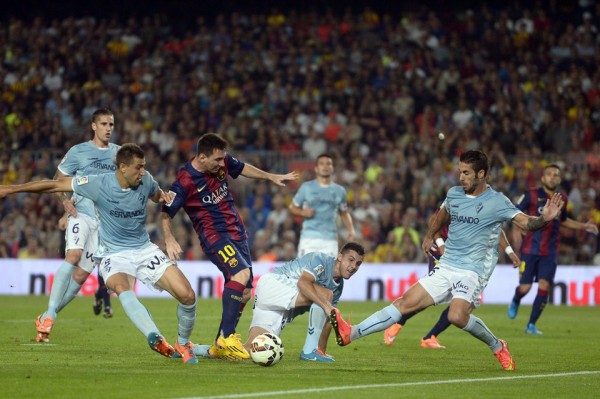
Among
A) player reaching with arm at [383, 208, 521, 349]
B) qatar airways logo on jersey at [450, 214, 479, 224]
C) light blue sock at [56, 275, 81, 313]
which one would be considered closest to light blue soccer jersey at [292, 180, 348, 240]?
player reaching with arm at [383, 208, 521, 349]

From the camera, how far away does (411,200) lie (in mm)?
24016

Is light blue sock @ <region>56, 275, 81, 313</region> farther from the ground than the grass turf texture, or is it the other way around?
light blue sock @ <region>56, 275, 81, 313</region>

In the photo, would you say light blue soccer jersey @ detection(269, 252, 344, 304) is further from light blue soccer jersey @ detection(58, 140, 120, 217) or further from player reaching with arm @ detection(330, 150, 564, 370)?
light blue soccer jersey @ detection(58, 140, 120, 217)

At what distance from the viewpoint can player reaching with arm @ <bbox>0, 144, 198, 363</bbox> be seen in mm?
10492

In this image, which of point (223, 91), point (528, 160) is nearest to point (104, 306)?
point (528, 160)


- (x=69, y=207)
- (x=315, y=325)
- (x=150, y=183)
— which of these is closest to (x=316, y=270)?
(x=315, y=325)

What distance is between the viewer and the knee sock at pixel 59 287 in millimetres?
12891

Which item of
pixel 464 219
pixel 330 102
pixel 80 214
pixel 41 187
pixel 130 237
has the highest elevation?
pixel 330 102

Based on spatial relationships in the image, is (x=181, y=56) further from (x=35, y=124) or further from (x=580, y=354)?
(x=580, y=354)

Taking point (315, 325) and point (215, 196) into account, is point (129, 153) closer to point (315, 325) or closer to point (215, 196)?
point (215, 196)

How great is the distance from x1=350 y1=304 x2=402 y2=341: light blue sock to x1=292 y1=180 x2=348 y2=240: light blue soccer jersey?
727 centimetres

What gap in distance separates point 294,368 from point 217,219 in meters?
1.90

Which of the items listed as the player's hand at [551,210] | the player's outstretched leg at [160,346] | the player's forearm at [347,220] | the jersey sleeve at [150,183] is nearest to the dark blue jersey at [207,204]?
the jersey sleeve at [150,183]

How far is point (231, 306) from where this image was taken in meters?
10.7
